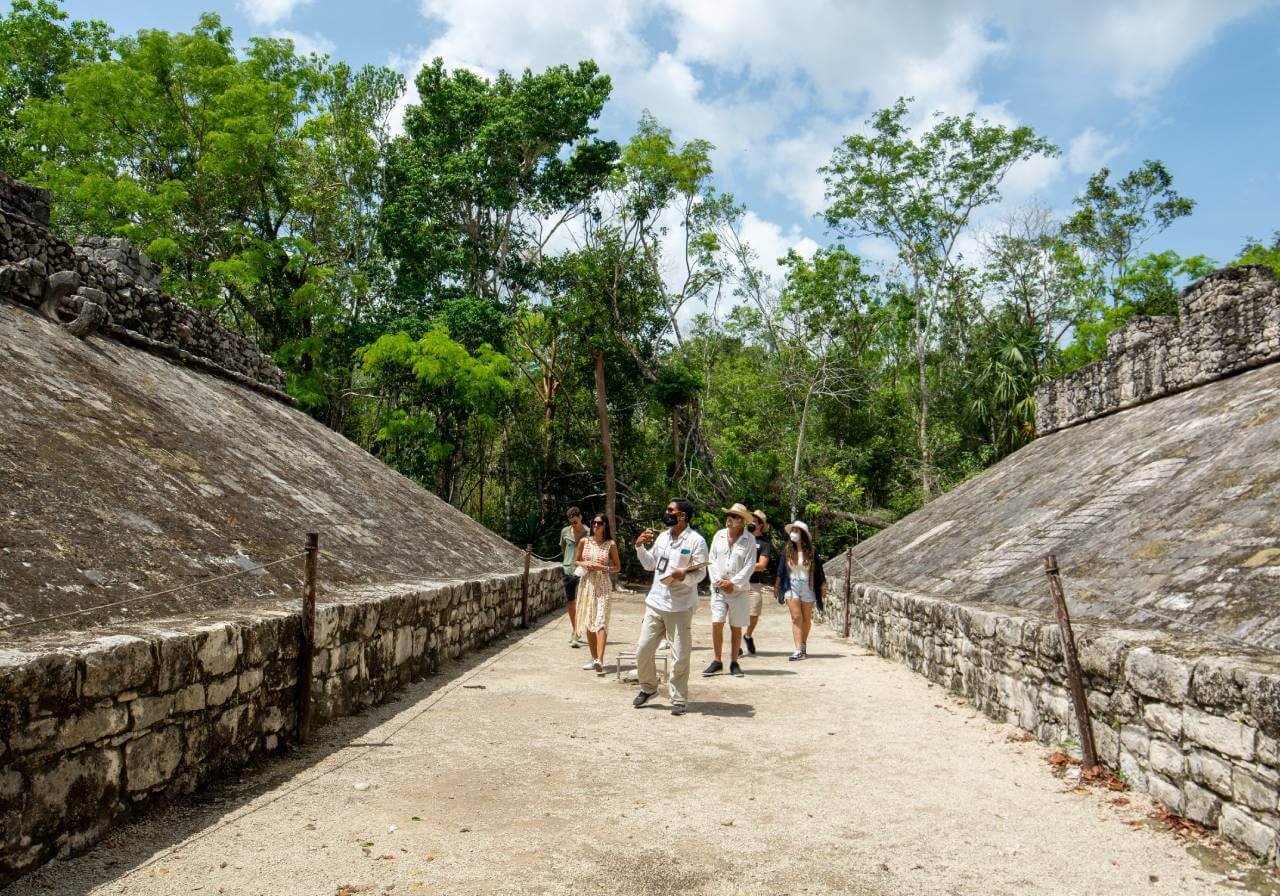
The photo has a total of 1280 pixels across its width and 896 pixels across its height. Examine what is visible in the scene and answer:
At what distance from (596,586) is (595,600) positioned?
0.18 m

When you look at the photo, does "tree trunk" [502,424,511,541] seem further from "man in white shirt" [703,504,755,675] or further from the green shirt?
"man in white shirt" [703,504,755,675]

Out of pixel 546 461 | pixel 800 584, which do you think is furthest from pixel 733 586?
pixel 546 461

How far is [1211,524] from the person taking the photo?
246 inches

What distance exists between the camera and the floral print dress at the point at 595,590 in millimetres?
9062

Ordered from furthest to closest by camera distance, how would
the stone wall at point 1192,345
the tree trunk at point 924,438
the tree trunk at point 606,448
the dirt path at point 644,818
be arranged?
the tree trunk at point 924,438, the tree trunk at point 606,448, the stone wall at point 1192,345, the dirt path at point 644,818

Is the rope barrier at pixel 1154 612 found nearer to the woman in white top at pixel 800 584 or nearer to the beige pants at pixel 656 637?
the woman in white top at pixel 800 584

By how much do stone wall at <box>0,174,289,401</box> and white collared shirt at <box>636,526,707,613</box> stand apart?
6.13 meters

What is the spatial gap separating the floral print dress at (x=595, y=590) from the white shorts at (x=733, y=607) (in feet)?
3.74

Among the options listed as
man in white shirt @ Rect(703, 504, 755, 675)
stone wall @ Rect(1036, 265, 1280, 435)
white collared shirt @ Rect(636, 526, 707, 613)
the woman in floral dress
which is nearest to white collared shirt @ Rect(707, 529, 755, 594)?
man in white shirt @ Rect(703, 504, 755, 675)

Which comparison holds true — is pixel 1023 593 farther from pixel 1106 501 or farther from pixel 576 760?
pixel 576 760

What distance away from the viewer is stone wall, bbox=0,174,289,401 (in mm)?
8195

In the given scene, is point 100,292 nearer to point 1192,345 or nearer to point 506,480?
point 1192,345

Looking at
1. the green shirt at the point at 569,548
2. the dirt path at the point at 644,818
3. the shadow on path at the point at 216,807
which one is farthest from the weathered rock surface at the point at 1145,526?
the shadow on path at the point at 216,807

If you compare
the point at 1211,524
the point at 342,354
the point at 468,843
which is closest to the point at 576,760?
the point at 468,843
